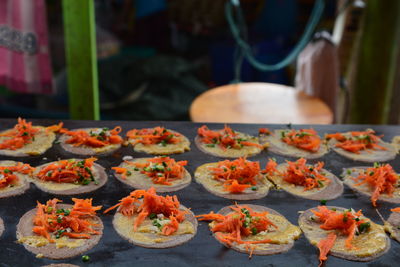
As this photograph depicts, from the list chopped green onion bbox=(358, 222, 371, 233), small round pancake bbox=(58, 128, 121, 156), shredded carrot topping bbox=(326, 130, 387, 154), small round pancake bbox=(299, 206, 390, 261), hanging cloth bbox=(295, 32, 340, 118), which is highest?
hanging cloth bbox=(295, 32, 340, 118)

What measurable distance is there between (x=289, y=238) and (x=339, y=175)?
0.88 m

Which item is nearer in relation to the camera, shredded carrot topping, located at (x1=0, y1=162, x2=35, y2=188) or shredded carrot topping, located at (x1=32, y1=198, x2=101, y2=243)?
shredded carrot topping, located at (x1=32, y1=198, x2=101, y2=243)

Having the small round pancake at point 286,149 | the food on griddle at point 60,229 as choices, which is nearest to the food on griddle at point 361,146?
the small round pancake at point 286,149

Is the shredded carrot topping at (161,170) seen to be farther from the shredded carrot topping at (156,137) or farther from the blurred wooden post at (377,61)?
the blurred wooden post at (377,61)

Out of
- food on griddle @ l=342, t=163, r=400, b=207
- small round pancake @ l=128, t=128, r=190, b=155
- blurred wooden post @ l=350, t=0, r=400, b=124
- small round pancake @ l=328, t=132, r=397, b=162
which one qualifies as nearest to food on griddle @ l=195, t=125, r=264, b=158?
small round pancake @ l=128, t=128, r=190, b=155

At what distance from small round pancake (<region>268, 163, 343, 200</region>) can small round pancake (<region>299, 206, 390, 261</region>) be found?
233mm

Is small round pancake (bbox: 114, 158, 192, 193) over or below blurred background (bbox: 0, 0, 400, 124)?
below

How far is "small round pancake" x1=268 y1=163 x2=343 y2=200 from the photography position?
2672mm

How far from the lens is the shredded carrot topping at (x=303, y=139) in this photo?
A: 321 cm

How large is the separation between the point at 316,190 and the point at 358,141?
82 centimetres

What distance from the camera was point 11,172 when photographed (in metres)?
2.68

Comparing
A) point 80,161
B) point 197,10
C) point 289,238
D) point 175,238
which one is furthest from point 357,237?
point 197,10

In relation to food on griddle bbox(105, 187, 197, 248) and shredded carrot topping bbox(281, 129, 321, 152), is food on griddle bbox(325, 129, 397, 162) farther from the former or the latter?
food on griddle bbox(105, 187, 197, 248)

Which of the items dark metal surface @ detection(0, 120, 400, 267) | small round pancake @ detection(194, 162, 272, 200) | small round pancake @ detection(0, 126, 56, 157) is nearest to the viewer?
dark metal surface @ detection(0, 120, 400, 267)
